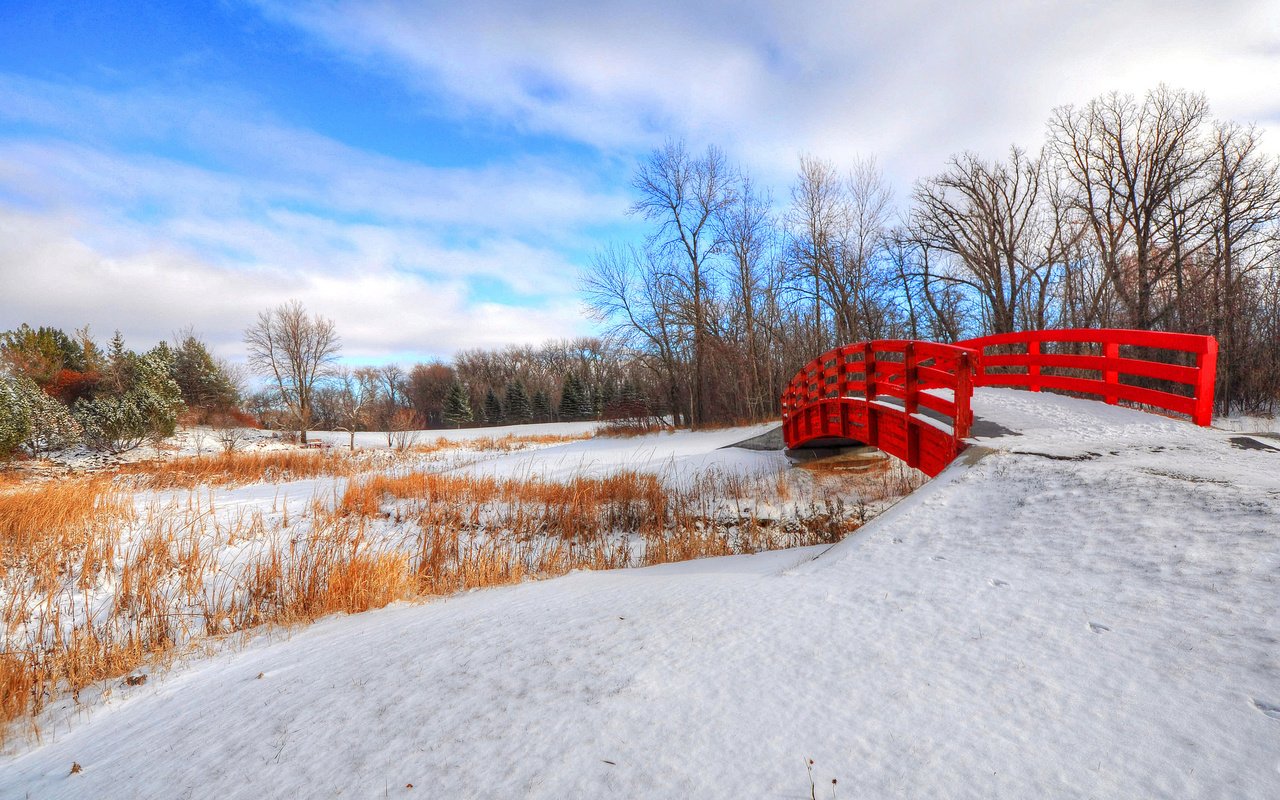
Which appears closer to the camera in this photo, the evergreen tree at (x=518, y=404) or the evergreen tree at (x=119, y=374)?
the evergreen tree at (x=119, y=374)

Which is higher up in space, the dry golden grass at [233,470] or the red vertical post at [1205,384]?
the red vertical post at [1205,384]

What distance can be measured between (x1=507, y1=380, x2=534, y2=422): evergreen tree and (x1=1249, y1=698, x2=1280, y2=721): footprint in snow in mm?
51600

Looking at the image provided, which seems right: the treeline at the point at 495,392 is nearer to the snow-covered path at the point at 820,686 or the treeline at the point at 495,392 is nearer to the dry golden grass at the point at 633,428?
the dry golden grass at the point at 633,428

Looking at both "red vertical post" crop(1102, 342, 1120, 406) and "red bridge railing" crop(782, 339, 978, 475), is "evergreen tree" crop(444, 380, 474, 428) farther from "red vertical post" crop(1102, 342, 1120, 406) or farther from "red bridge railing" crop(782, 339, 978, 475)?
"red vertical post" crop(1102, 342, 1120, 406)

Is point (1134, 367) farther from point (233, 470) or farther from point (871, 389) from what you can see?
point (233, 470)

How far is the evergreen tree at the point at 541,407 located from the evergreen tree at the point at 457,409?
21.5 feet

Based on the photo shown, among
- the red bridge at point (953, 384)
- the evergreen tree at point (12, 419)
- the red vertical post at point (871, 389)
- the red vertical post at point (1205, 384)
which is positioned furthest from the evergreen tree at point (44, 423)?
the red vertical post at point (1205, 384)

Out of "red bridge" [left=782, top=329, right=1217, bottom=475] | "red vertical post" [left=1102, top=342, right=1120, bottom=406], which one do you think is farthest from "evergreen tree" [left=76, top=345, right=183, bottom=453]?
"red vertical post" [left=1102, top=342, right=1120, bottom=406]

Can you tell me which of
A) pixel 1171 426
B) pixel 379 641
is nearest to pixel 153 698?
pixel 379 641

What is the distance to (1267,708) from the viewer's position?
134 cm

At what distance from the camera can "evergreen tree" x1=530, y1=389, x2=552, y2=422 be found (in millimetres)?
52941

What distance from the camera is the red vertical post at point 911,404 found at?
6.23 m

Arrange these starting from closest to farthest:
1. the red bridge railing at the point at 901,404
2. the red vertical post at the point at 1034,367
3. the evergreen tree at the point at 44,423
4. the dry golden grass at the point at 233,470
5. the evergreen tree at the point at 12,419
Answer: the red bridge railing at the point at 901,404, the red vertical post at the point at 1034,367, the dry golden grass at the point at 233,470, the evergreen tree at the point at 12,419, the evergreen tree at the point at 44,423

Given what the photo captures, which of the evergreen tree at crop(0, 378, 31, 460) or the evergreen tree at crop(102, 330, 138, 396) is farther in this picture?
the evergreen tree at crop(102, 330, 138, 396)
